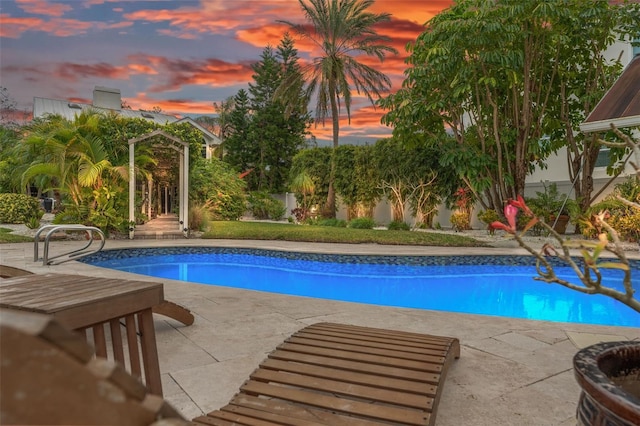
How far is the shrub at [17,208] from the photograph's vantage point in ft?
44.0

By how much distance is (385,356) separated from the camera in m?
2.37

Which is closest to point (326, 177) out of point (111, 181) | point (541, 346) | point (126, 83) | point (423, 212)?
point (423, 212)

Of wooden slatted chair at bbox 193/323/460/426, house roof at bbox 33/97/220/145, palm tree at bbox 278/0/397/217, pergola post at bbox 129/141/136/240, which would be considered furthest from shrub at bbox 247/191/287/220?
wooden slatted chair at bbox 193/323/460/426

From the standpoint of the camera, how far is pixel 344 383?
6.85 feet

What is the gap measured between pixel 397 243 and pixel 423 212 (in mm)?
4329

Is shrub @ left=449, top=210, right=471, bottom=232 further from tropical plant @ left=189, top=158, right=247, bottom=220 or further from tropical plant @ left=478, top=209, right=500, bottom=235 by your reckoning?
tropical plant @ left=189, top=158, right=247, bottom=220

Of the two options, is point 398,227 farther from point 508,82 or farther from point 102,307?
point 102,307

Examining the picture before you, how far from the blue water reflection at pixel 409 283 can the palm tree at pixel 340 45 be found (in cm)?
986

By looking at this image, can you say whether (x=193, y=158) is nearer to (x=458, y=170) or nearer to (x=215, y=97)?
(x=458, y=170)

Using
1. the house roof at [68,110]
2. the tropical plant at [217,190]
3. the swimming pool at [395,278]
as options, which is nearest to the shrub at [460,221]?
the swimming pool at [395,278]

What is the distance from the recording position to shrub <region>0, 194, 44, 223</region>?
13.4 m

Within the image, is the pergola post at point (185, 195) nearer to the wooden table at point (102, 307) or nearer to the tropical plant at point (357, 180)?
the tropical plant at point (357, 180)

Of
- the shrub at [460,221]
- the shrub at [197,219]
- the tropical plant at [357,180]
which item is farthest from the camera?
the tropical plant at [357,180]

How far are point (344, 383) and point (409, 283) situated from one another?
6.00 meters
